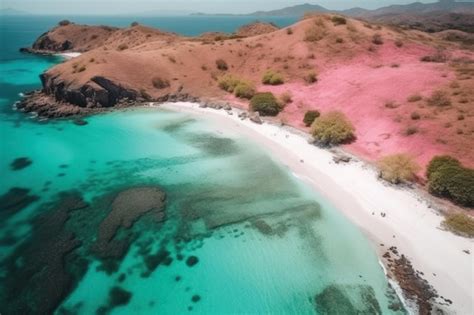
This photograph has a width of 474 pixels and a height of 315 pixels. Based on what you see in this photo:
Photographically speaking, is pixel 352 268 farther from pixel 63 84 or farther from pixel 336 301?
pixel 63 84

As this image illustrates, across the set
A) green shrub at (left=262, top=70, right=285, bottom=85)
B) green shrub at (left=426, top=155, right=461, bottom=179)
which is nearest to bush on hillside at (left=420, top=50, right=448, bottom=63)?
green shrub at (left=262, top=70, right=285, bottom=85)

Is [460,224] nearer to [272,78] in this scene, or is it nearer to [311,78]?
[311,78]

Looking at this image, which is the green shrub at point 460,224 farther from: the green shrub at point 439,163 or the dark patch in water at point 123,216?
the dark patch in water at point 123,216

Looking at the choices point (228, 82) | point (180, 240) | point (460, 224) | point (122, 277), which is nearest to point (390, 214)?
point (460, 224)

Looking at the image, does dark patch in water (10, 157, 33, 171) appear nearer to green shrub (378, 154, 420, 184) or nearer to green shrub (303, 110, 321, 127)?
green shrub (303, 110, 321, 127)

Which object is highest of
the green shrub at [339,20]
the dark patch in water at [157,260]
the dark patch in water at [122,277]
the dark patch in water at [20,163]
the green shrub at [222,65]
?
the green shrub at [339,20]

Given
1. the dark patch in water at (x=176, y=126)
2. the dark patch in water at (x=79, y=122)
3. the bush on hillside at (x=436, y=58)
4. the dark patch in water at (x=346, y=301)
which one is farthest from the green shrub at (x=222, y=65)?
the dark patch in water at (x=346, y=301)

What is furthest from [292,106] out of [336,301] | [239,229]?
[336,301]
